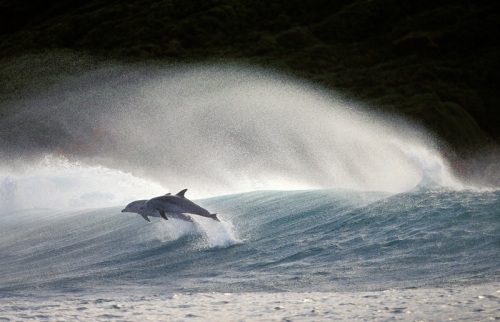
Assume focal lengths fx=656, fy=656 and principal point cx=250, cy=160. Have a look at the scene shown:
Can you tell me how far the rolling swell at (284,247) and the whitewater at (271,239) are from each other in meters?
0.06

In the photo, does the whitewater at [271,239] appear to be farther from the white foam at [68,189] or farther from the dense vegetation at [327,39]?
the dense vegetation at [327,39]

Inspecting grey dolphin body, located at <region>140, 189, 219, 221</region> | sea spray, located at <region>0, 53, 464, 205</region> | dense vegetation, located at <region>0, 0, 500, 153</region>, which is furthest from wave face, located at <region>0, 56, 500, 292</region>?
dense vegetation, located at <region>0, 0, 500, 153</region>

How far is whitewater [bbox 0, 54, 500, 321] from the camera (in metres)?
10.7

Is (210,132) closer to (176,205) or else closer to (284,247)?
(176,205)

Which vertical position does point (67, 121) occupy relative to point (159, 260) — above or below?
above

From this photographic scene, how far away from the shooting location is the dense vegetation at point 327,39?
240 ft

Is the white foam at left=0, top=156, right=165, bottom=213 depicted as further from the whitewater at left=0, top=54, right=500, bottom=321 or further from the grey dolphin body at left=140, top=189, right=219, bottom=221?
the grey dolphin body at left=140, top=189, right=219, bottom=221

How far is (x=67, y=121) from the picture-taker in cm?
6359

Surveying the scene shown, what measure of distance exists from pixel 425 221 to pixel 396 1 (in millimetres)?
78288

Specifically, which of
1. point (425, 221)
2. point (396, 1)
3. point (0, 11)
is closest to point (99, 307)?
point (425, 221)

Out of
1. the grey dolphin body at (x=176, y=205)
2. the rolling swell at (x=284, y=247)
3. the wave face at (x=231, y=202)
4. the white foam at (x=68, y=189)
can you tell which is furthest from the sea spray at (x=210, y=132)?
the grey dolphin body at (x=176, y=205)

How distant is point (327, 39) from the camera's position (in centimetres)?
8469

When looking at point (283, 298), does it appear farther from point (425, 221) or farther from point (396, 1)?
point (396, 1)

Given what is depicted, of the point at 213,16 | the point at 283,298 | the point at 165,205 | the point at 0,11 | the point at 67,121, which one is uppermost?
the point at 0,11
